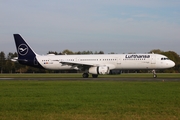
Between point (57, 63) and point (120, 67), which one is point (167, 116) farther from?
point (57, 63)

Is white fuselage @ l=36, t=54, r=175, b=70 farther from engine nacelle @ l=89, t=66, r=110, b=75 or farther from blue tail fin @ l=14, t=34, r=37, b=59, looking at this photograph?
blue tail fin @ l=14, t=34, r=37, b=59

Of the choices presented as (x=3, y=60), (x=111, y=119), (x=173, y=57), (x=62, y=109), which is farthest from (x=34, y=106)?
(x=3, y=60)

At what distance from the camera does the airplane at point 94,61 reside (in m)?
46.8

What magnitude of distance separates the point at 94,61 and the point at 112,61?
2935 millimetres

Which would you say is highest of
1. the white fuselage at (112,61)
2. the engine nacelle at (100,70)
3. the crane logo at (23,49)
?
the crane logo at (23,49)

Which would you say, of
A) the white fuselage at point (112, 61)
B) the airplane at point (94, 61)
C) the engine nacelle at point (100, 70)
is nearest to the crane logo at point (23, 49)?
the airplane at point (94, 61)

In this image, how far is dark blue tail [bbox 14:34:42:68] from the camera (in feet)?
174

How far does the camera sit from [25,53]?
53750 millimetres

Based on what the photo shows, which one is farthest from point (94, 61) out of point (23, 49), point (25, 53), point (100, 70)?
point (23, 49)

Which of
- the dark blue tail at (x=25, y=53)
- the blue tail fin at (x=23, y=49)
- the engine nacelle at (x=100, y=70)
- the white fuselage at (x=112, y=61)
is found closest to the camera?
the white fuselage at (x=112, y=61)

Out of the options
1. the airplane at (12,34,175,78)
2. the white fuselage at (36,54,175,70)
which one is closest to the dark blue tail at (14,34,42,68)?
the airplane at (12,34,175,78)

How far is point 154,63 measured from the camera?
46.5 metres

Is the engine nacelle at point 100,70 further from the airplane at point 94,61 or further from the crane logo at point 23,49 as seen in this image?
the crane logo at point 23,49

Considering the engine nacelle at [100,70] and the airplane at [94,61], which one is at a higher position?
the airplane at [94,61]
